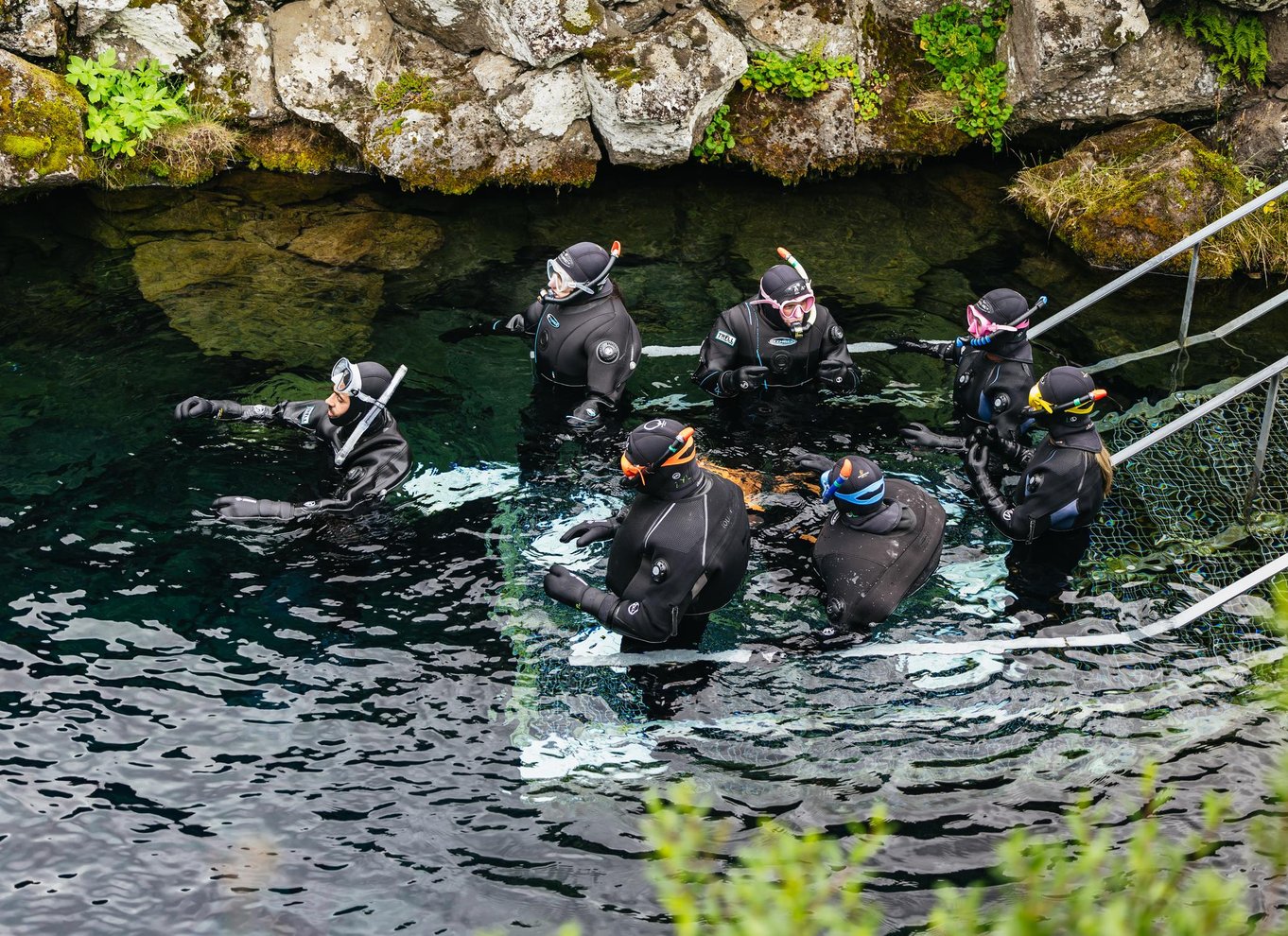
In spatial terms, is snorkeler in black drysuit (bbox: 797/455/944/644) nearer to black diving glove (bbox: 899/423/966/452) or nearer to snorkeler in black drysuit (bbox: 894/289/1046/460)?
black diving glove (bbox: 899/423/966/452)

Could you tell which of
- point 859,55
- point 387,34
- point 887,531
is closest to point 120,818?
point 887,531

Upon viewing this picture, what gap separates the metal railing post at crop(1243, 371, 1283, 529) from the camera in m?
6.82

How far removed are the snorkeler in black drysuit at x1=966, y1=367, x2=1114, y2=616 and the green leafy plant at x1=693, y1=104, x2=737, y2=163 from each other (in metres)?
6.35

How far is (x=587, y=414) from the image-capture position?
8016 mm

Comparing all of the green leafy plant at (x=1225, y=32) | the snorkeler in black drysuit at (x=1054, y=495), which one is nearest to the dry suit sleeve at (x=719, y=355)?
the snorkeler in black drysuit at (x=1054, y=495)

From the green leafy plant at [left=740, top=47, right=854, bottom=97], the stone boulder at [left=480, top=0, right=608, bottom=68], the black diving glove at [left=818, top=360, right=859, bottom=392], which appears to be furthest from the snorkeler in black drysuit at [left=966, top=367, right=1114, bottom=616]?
the stone boulder at [left=480, top=0, right=608, bottom=68]

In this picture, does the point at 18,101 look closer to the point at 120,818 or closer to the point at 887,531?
the point at 120,818

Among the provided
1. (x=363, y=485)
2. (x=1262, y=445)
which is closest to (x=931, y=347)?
(x=1262, y=445)

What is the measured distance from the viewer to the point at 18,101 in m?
11.0

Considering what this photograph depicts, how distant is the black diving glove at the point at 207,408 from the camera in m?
7.77

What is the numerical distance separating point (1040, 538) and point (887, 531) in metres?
1.70

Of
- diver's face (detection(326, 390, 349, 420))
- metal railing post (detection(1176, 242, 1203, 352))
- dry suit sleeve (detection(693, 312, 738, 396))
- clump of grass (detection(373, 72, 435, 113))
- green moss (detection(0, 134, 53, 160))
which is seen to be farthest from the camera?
clump of grass (detection(373, 72, 435, 113))

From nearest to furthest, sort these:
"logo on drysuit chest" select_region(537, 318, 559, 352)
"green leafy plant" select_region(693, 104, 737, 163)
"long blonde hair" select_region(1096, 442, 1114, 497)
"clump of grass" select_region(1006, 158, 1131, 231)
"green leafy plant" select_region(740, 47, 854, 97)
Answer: "long blonde hair" select_region(1096, 442, 1114, 497)
"logo on drysuit chest" select_region(537, 318, 559, 352)
"clump of grass" select_region(1006, 158, 1131, 231)
"green leafy plant" select_region(740, 47, 854, 97)
"green leafy plant" select_region(693, 104, 737, 163)

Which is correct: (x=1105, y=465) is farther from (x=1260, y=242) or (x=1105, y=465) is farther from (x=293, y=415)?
(x=1260, y=242)
